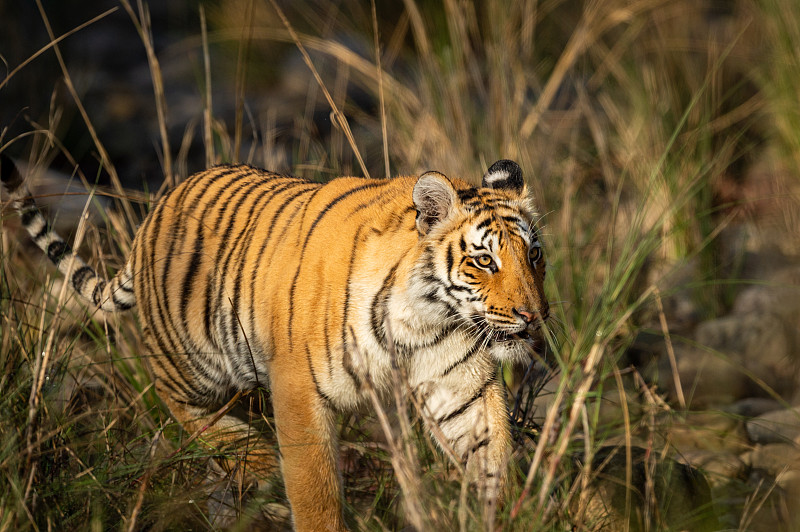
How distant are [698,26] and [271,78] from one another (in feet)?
15.4

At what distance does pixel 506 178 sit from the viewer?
276 cm

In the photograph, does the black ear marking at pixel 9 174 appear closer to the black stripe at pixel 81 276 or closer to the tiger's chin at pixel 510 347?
the black stripe at pixel 81 276

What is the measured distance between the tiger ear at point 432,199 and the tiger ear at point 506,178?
0.81 feet

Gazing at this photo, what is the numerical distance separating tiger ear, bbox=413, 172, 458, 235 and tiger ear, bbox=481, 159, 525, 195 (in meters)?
0.25

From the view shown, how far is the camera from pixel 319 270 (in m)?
2.73

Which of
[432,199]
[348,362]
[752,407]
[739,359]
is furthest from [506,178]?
[739,359]

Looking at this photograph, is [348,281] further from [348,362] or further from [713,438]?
[713,438]

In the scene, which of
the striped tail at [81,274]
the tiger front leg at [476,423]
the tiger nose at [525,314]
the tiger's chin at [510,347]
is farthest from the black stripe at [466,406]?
the striped tail at [81,274]

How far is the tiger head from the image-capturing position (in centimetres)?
242

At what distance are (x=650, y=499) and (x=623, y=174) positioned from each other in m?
1.14

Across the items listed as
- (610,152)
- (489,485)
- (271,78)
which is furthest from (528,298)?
(271,78)

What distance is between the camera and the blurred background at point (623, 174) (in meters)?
3.08

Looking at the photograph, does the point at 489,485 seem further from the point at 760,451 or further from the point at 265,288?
the point at 760,451

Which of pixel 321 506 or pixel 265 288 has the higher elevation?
pixel 265 288
